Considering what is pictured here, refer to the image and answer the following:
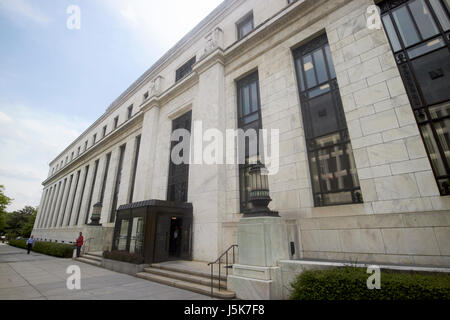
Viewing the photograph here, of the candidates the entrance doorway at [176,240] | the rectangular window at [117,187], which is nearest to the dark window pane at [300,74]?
the entrance doorway at [176,240]

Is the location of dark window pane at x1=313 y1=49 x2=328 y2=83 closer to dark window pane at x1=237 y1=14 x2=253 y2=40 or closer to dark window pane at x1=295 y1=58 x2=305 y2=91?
dark window pane at x1=295 y1=58 x2=305 y2=91

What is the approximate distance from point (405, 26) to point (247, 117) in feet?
25.1

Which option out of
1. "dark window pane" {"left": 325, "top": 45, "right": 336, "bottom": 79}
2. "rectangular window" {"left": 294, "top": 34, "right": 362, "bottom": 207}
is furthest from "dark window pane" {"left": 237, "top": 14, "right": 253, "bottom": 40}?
"dark window pane" {"left": 325, "top": 45, "right": 336, "bottom": 79}

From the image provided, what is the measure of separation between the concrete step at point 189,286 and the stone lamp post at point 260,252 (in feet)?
1.06

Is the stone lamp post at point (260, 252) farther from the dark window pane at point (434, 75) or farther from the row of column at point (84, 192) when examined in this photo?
the row of column at point (84, 192)

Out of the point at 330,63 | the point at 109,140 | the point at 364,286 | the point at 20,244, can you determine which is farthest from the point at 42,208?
the point at 364,286

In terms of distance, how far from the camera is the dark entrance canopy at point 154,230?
10.8m

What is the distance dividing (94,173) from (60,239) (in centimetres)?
1123

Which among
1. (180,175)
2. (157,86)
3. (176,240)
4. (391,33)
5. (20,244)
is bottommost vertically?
(20,244)

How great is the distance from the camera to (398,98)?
7258 millimetres

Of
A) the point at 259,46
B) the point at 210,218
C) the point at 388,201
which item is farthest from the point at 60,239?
the point at 388,201

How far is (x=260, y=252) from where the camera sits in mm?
6590

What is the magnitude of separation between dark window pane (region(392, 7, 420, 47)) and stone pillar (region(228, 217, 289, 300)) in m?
8.17

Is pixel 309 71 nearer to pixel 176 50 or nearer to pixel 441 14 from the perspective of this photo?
pixel 441 14
